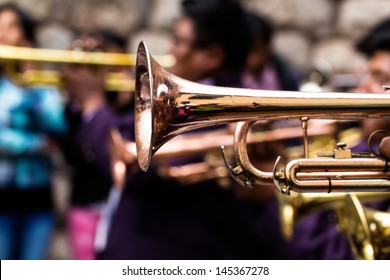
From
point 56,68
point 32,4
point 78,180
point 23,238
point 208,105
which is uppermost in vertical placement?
point 32,4

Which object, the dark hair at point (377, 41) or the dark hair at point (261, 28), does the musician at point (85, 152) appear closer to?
the dark hair at point (261, 28)

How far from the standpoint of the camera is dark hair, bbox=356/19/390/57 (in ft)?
9.12

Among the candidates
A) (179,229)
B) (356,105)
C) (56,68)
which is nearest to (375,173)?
(356,105)

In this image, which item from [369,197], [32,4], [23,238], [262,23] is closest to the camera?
[369,197]

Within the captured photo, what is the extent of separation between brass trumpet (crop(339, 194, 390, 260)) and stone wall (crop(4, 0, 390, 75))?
1974 mm

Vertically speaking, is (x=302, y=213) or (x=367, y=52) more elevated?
(x=367, y=52)

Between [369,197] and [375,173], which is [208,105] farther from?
[369,197]

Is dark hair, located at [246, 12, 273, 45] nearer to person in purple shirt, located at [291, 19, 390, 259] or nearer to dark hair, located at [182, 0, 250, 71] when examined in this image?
dark hair, located at [182, 0, 250, 71]

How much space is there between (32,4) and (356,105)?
3030 millimetres

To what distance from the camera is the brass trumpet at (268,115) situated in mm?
1820

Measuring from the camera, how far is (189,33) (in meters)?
3.11

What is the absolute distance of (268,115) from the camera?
1847mm

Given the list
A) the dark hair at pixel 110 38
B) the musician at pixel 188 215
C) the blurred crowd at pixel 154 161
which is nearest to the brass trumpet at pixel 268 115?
the blurred crowd at pixel 154 161

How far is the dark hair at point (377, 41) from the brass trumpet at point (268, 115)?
0.93 m
